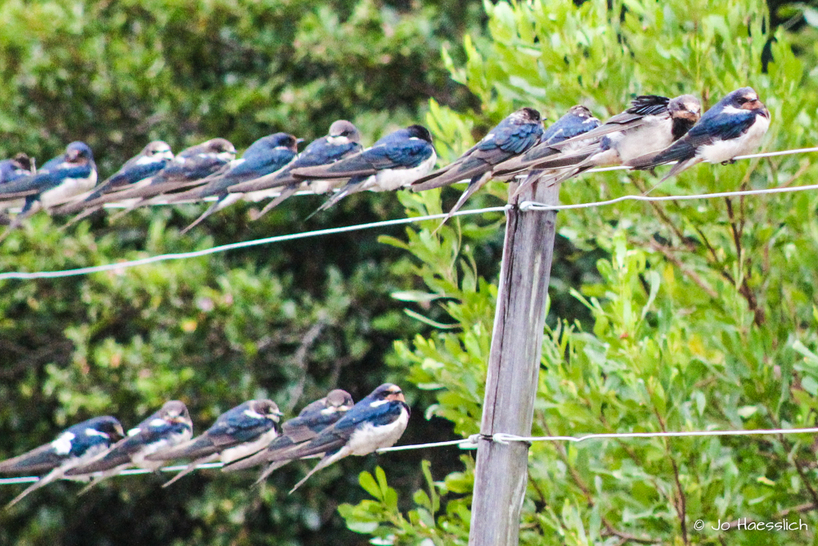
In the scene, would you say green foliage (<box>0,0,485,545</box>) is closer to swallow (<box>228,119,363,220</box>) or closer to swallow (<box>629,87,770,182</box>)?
swallow (<box>228,119,363,220</box>)

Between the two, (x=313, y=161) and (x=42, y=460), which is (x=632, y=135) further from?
(x=42, y=460)

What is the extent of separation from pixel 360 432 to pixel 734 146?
1.98 m

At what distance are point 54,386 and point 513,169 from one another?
608cm

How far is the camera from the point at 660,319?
5082 mm

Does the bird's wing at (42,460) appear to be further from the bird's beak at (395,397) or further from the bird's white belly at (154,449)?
the bird's beak at (395,397)

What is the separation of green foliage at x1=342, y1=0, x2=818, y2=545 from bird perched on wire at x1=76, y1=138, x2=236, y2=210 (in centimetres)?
95

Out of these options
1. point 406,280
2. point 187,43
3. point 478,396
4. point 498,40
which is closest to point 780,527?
point 478,396

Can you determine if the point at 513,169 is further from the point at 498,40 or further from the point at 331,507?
the point at 331,507

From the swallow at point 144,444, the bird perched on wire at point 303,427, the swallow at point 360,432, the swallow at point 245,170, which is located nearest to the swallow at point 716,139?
the swallow at point 360,432

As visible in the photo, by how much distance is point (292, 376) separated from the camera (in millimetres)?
9023

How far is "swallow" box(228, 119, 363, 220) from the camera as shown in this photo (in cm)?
481

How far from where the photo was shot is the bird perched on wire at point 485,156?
166 inches

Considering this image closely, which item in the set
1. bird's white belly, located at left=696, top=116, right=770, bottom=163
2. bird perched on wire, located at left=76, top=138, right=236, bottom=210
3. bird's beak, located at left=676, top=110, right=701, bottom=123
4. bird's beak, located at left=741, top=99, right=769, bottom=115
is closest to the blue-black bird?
bird perched on wire, located at left=76, top=138, right=236, bottom=210

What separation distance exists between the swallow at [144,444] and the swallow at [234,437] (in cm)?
17
